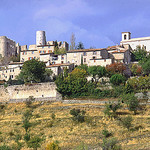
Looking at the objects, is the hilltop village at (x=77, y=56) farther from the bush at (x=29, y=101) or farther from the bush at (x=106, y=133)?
the bush at (x=106, y=133)

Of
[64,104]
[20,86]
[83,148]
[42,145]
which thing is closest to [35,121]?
[64,104]

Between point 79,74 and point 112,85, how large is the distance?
263 inches

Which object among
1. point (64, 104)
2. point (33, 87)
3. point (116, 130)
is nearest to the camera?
point (116, 130)

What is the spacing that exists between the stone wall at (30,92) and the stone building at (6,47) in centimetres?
3827

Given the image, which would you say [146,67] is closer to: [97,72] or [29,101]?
[97,72]

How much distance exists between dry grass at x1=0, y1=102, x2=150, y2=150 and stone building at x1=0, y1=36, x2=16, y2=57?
47333 mm

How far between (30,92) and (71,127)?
18.1 m

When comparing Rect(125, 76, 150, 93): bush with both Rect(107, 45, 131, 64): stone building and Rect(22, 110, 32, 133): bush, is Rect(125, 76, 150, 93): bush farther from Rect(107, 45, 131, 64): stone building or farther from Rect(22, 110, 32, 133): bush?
Rect(107, 45, 131, 64): stone building

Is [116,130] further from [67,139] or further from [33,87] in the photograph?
[33,87]

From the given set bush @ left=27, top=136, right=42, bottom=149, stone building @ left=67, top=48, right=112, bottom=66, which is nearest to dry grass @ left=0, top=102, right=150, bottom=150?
bush @ left=27, top=136, right=42, bottom=149

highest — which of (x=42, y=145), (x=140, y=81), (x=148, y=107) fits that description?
(x=140, y=81)

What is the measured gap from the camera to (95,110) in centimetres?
4672

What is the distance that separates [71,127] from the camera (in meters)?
41.3

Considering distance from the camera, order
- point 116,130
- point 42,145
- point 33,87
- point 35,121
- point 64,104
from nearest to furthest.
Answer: point 42,145
point 116,130
point 35,121
point 64,104
point 33,87
